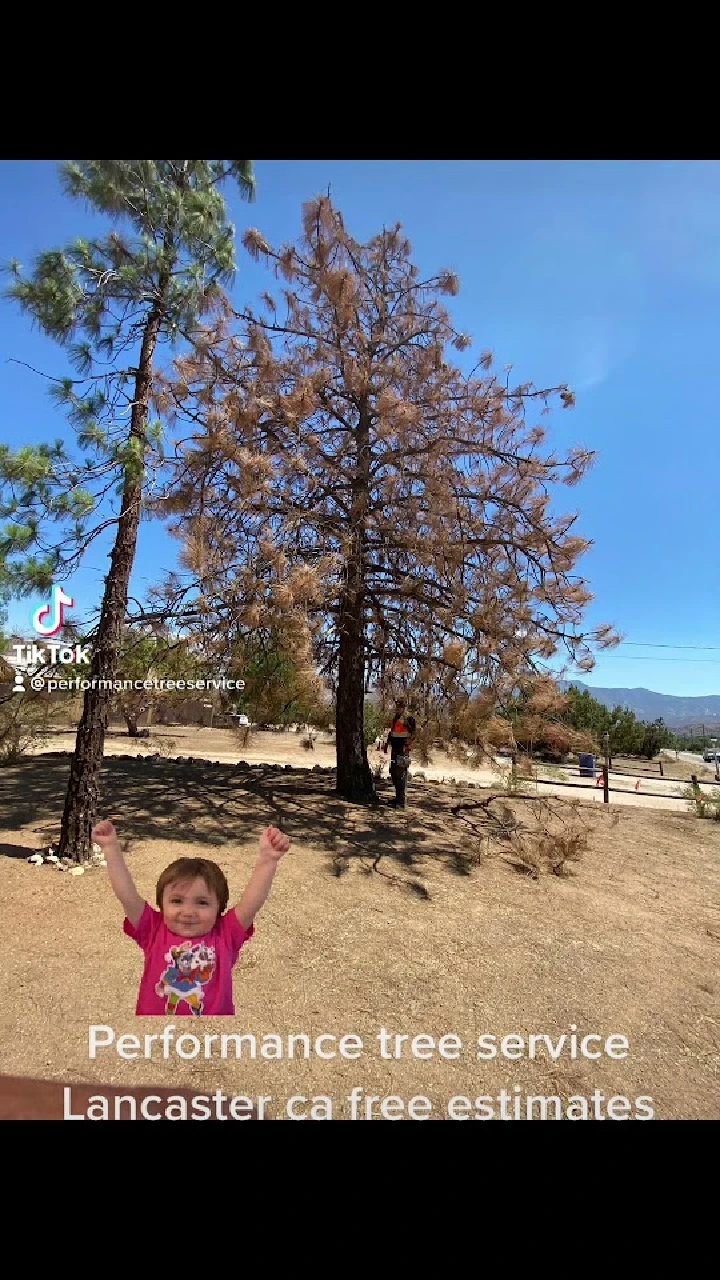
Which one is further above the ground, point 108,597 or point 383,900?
point 108,597

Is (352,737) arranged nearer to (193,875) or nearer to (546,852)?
(546,852)

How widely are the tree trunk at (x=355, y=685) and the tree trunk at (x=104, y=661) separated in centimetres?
221

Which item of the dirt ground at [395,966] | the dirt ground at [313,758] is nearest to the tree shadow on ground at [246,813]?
the dirt ground at [395,966]

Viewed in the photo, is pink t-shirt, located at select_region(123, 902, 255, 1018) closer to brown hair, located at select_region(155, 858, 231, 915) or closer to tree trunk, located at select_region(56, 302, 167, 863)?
brown hair, located at select_region(155, 858, 231, 915)

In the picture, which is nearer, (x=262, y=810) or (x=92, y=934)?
(x=92, y=934)

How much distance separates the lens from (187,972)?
2105mm

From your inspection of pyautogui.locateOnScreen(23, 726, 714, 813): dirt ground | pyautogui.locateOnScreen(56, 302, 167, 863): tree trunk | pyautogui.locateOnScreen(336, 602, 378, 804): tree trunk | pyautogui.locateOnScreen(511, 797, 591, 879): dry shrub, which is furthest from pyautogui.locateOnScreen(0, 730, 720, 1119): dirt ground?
pyautogui.locateOnScreen(23, 726, 714, 813): dirt ground

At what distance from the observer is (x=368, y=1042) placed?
2672 millimetres

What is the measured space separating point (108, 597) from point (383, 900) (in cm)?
315

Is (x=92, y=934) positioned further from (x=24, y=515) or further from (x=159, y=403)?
(x=159, y=403)

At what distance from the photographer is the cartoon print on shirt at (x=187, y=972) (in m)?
2.07

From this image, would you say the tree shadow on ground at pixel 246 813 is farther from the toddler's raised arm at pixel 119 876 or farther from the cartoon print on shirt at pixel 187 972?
the toddler's raised arm at pixel 119 876

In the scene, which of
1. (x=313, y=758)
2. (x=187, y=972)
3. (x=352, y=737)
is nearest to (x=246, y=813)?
(x=352, y=737)
